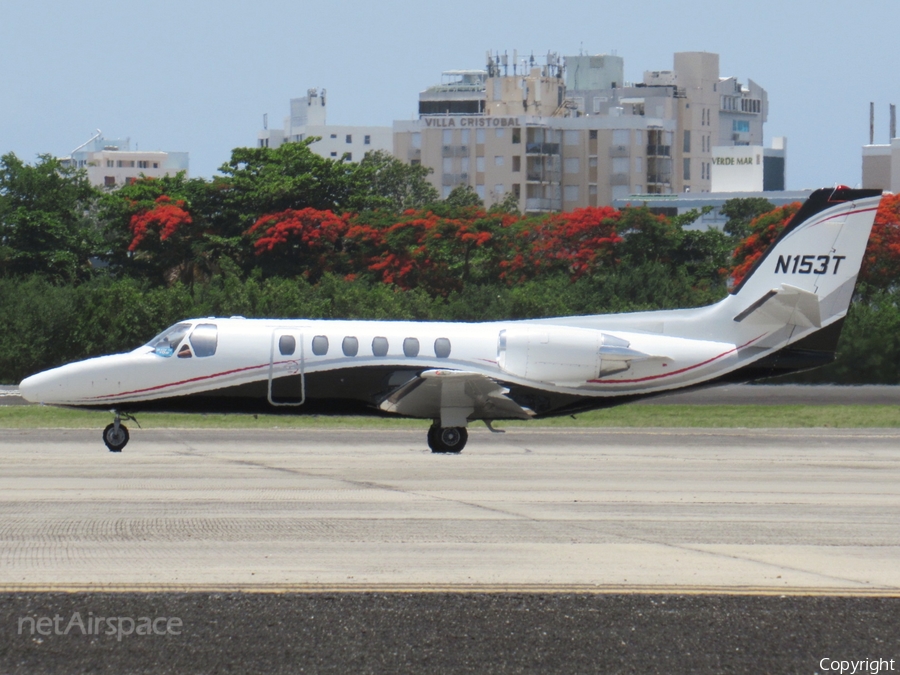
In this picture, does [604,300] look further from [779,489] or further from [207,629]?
Result: [207,629]

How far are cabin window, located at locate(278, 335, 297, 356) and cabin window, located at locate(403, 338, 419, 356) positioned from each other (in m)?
1.84

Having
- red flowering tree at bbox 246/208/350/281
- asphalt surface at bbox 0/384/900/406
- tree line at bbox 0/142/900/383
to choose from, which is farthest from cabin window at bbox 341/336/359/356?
red flowering tree at bbox 246/208/350/281

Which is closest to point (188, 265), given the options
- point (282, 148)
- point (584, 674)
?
point (282, 148)

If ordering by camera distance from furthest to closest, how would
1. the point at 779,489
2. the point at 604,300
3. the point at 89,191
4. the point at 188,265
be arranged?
the point at 89,191 → the point at 188,265 → the point at 604,300 → the point at 779,489

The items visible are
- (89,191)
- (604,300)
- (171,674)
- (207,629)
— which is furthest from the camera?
(89,191)

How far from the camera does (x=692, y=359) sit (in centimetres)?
2205

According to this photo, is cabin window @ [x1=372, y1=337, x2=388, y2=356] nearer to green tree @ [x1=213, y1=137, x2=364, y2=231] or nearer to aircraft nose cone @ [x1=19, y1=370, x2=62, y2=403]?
aircraft nose cone @ [x1=19, y1=370, x2=62, y2=403]

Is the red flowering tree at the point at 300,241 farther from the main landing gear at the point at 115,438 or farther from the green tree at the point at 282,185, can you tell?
the main landing gear at the point at 115,438

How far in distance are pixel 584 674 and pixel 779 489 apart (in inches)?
373

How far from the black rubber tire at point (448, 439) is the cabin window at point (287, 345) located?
274 centimetres

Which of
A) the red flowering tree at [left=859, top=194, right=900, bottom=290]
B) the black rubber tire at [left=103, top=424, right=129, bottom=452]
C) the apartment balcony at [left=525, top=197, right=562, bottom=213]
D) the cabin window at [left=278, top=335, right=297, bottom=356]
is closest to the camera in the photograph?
the black rubber tire at [left=103, top=424, right=129, bottom=452]

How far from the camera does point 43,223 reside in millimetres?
52531

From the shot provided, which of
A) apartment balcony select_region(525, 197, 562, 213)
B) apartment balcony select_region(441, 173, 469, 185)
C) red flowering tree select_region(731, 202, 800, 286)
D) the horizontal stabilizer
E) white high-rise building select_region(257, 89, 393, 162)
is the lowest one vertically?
the horizontal stabilizer

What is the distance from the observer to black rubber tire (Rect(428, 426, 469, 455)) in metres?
21.9
